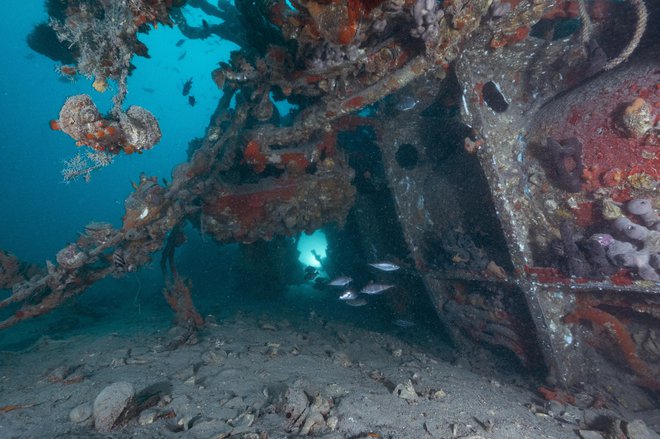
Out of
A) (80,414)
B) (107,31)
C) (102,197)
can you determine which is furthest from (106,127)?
(102,197)

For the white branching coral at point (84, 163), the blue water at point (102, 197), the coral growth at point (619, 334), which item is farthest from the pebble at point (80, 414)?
the coral growth at point (619, 334)

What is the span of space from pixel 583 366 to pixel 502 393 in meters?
1.53

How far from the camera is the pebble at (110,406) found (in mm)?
3332

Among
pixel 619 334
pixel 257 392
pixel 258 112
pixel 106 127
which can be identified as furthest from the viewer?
pixel 258 112

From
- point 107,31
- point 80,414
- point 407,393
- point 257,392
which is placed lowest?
point 407,393

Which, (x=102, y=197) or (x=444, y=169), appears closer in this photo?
(x=444, y=169)

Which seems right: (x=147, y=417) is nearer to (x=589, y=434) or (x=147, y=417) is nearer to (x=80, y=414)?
(x=80, y=414)

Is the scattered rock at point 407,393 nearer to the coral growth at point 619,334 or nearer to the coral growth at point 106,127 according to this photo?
the coral growth at point 619,334

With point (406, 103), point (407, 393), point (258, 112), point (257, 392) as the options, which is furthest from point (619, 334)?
point (258, 112)

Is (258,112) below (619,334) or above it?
above

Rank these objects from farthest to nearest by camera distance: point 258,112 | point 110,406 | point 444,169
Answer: point 444,169, point 258,112, point 110,406

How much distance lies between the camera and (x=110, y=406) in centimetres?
339

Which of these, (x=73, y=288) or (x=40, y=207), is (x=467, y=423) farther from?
(x=40, y=207)

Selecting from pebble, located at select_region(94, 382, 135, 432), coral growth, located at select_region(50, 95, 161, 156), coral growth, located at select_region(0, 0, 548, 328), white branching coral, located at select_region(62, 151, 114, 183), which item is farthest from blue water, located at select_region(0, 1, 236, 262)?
pebble, located at select_region(94, 382, 135, 432)
